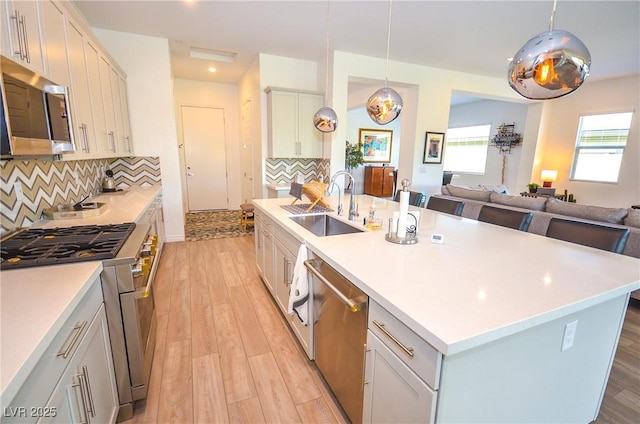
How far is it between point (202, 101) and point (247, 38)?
2.80 meters

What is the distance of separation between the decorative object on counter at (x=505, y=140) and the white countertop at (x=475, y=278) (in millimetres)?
6444

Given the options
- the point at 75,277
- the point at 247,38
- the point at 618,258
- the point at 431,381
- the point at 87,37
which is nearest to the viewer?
the point at 431,381

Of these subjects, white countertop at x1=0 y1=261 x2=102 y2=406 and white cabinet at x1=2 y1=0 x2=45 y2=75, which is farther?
white cabinet at x1=2 y1=0 x2=45 y2=75

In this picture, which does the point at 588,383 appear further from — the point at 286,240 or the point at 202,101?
the point at 202,101

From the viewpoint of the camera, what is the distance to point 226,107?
641 centimetres

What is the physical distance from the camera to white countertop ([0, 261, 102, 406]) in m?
0.74

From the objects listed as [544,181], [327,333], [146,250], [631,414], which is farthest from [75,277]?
[544,181]

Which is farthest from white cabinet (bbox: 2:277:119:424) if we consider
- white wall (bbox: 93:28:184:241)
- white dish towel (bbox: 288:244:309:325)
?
white wall (bbox: 93:28:184:241)

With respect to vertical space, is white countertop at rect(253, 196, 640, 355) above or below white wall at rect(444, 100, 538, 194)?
below

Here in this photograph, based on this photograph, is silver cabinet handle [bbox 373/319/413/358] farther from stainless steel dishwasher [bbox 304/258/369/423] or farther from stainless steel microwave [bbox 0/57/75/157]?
stainless steel microwave [bbox 0/57/75/157]

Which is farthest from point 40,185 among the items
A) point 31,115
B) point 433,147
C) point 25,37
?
point 433,147

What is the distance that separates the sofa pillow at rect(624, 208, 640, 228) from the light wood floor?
0.81 m

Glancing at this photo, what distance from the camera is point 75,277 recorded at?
47.9 inches

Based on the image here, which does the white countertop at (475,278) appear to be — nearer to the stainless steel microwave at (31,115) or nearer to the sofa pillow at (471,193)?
the stainless steel microwave at (31,115)
